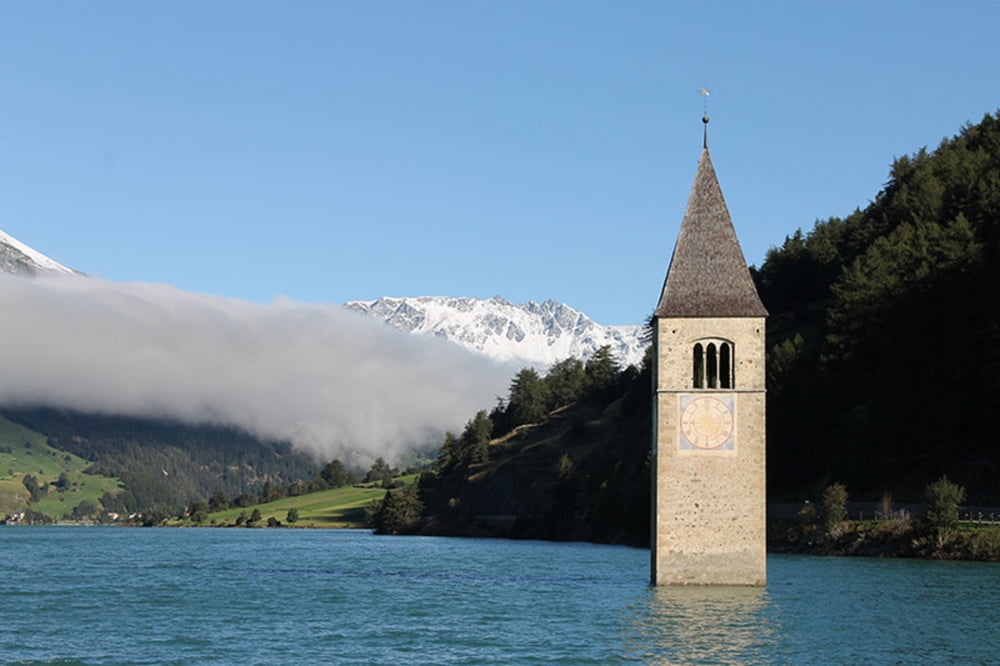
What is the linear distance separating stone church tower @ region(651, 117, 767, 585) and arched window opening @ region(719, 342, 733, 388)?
0.26 ft

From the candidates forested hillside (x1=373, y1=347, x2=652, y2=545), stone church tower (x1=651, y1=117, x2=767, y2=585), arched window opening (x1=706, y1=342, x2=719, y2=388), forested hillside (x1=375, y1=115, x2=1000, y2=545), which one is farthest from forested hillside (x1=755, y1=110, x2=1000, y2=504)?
stone church tower (x1=651, y1=117, x2=767, y2=585)

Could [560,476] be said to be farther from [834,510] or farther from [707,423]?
[707,423]

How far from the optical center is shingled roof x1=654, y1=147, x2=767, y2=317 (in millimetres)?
49000

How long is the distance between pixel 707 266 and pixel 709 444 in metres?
7.39

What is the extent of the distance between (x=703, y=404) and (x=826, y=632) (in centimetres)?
1135

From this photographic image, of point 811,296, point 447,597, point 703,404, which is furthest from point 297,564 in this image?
point 811,296

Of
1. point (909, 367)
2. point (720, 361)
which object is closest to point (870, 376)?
point (909, 367)

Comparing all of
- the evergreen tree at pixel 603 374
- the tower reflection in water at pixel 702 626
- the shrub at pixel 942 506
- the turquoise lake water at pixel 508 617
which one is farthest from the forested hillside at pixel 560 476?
the tower reflection in water at pixel 702 626

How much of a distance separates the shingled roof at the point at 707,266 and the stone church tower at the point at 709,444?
68mm

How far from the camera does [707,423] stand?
1898 inches

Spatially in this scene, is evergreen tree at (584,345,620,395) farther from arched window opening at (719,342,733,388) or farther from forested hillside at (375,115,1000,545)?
arched window opening at (719,342,733,388)

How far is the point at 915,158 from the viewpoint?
161 m

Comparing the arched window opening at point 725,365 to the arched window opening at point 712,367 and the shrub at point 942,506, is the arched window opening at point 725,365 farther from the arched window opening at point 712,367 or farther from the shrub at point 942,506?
the shrub at point 942,506

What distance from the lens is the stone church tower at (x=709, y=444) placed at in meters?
47.6
